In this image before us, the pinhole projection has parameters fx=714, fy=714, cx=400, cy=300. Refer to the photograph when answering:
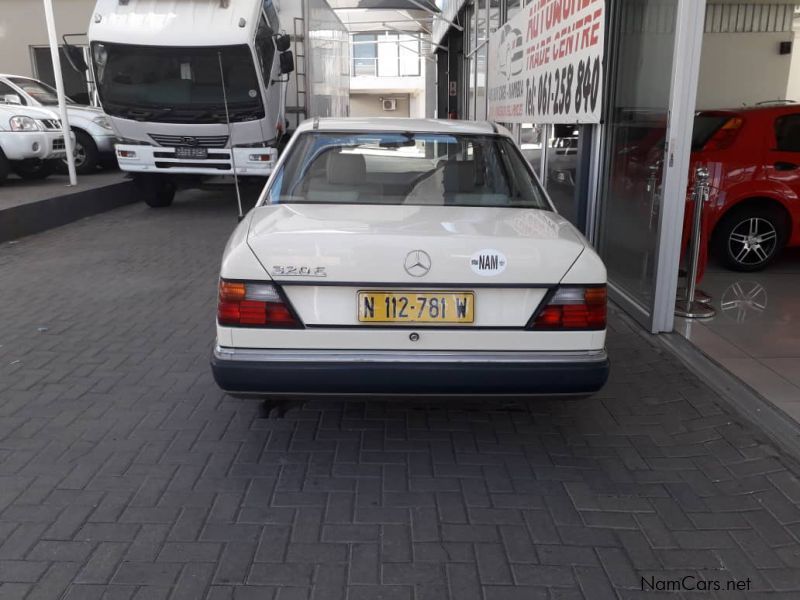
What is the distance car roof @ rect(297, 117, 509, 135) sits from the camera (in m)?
4.19

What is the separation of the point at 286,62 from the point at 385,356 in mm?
9027

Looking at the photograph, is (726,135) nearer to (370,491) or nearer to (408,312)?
(408,312)

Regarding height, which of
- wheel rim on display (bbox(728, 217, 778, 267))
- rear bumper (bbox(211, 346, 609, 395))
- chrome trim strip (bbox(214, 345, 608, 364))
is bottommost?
wheel rim on display (bbox(728, 217, 778, 267))

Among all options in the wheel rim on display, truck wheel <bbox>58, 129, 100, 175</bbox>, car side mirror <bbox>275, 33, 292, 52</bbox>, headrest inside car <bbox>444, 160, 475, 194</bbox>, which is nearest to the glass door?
the wheel rim on display

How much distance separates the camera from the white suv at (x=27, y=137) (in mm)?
11289

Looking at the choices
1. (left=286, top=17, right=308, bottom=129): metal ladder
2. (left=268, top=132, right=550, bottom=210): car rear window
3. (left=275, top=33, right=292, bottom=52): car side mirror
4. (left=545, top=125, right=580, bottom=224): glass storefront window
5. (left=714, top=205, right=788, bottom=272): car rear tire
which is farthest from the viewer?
(left=286, top=17, right=308, bottom=129): metal ladder

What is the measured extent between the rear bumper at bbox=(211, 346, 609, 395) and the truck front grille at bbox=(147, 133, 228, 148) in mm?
8372

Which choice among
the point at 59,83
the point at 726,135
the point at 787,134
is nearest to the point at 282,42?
the point at 59,83

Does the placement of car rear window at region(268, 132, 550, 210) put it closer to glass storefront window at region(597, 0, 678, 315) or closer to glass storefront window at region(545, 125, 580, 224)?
glass storefront window at region(597, 0, 678, 315)

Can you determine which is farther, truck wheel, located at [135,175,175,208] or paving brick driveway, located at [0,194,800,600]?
truck wheel, located at [135,175,175,208]

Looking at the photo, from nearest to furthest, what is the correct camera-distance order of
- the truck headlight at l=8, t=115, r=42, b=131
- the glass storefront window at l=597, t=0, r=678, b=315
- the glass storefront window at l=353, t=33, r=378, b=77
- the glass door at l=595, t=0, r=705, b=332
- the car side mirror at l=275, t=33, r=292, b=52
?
the glass door at l=595, t=0, r=705, b=332
the glass storefront window at l=597, t=0, r=678, b=315
the car side mirror at l=275, t=33, r=292, b=52
the truck headlight at l=8, t=115, r=42, b=131
the glass storefront window at l=353, t=33, r=378, b=77

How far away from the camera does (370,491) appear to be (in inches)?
125

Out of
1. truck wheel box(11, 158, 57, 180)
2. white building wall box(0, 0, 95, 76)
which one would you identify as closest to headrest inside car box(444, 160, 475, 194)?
truck wheel box(11, 158, 57, 180)

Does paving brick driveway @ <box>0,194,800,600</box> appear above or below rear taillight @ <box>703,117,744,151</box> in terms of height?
below
